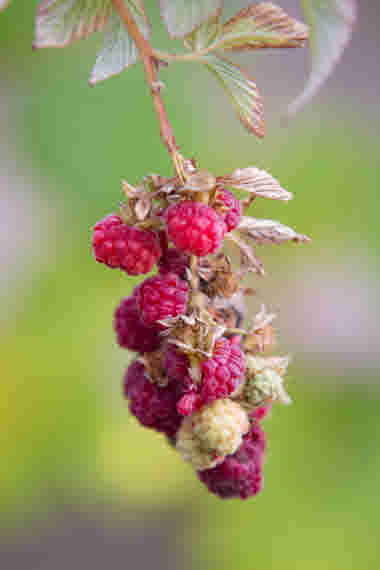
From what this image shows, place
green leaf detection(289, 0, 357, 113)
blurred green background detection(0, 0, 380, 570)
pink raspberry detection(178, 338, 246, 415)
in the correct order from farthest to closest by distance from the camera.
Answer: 1. blurred green background detection(0, 0, 380, 570)
2. pink raspberry detection(178, 338, 246, 415)
3. green leaf detection(289, 0, 357, 113)

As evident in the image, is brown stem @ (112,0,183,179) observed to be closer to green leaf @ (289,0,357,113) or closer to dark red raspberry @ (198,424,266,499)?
green leaf @ (289,0,357,113)

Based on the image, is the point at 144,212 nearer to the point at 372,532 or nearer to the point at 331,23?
the point at 331,23

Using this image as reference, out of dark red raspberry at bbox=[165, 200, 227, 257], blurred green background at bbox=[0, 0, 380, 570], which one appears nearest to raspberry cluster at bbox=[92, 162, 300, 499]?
dark red raspberry at bbox=[165, 200, 227, 257]

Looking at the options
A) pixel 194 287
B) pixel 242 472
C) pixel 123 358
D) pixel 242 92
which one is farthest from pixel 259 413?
pixel 123 358

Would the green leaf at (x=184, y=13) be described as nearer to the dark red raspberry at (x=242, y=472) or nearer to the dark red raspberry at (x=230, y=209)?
the dark red raspberry at (x=230, y=209)

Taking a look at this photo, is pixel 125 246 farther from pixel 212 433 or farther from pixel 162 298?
pixel 212 433

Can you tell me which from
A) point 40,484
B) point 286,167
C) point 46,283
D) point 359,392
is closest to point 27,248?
point 46,283
